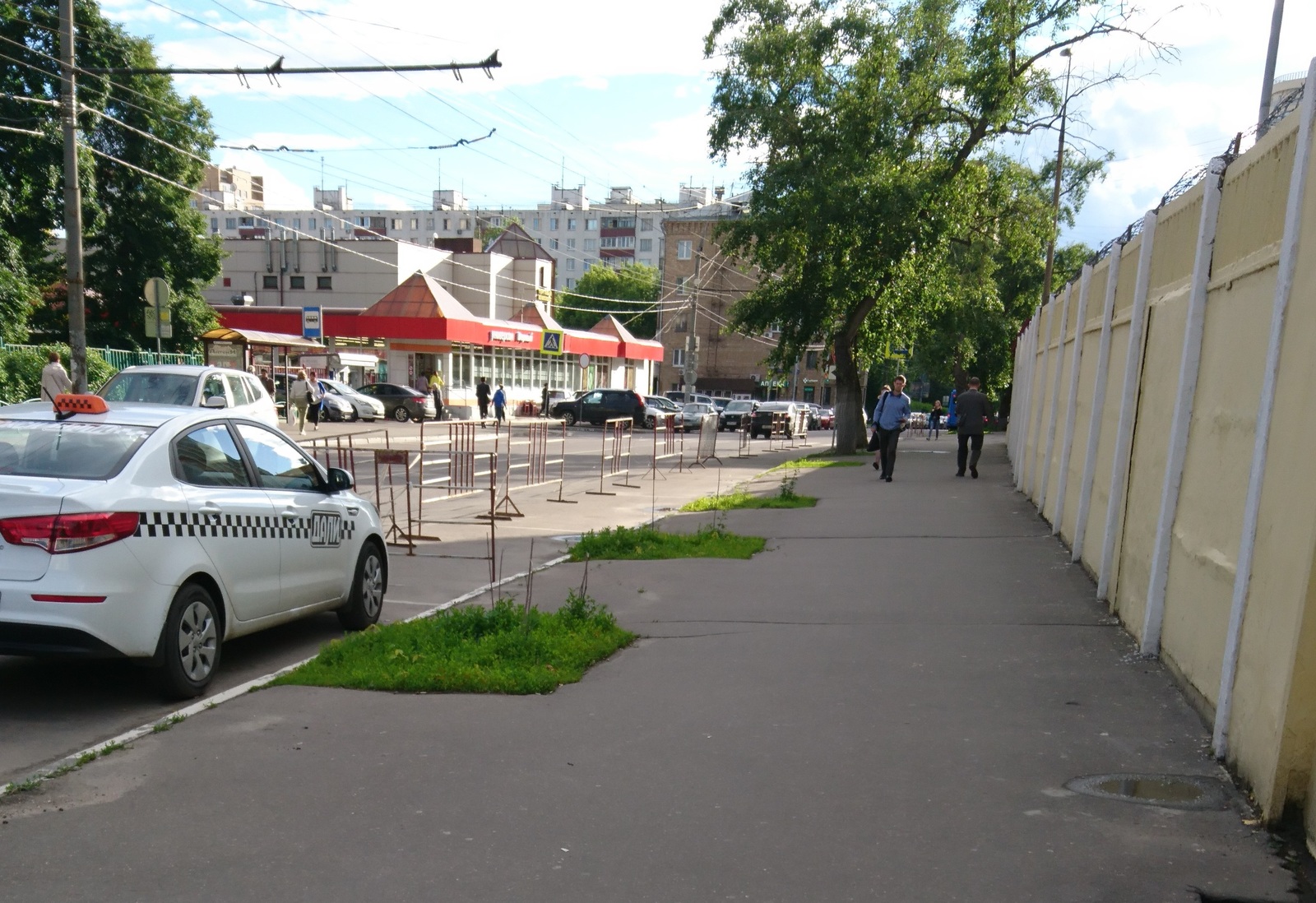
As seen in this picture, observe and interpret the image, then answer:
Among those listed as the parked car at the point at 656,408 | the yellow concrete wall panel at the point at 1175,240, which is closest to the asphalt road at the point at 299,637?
the yellow concrete wall panel at the point at 1175,240

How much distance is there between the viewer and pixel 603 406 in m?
45.7

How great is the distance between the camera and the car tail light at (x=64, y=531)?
17.2 ft

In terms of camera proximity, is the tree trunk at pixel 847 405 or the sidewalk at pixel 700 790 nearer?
the sidewalk at pixel 700 790

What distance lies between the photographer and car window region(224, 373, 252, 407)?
53.5ft

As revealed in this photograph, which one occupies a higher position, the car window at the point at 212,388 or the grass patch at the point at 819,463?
the car window at the point at 212,388

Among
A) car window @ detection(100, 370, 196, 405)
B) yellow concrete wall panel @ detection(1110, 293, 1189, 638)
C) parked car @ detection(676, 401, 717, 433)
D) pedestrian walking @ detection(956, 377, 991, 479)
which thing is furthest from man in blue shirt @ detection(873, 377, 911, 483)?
parked car @ detection(676, 401, 717, 433)

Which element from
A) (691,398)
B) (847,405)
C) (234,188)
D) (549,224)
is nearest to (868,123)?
(847,405)

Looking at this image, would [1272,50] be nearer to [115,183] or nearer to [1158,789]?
[1158,789]

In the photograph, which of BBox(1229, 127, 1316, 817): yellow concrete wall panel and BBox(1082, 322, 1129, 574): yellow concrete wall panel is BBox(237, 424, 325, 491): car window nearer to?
BBox(1229, 127, 1316, 817): yellow concrete wall panel

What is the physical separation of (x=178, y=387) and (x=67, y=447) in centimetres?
1037

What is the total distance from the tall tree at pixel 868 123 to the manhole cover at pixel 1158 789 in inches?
815

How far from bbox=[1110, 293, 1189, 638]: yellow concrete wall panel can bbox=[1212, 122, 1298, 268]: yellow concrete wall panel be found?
67 centimetres

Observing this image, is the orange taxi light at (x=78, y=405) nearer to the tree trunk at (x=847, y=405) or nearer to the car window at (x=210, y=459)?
the car window at (x=210, y=459)

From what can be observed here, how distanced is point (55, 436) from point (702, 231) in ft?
274
